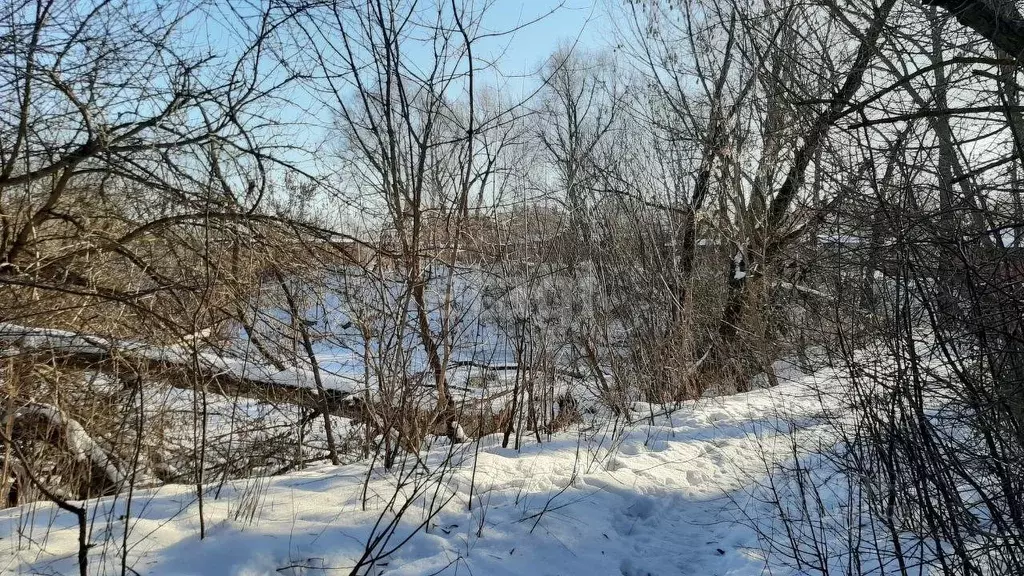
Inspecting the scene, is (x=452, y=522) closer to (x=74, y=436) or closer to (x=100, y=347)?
(x=100, y=347)

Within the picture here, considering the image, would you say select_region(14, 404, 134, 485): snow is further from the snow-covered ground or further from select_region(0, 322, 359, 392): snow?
the snow-covered ground

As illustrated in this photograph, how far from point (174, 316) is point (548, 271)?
9.36ft

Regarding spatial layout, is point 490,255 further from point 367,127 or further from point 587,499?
point 587,499

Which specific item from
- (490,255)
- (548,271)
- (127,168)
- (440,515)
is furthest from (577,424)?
(127,168)

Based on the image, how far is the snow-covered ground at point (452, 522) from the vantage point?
7.30 feet

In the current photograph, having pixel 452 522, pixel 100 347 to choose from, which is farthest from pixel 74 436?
pixel 452 522

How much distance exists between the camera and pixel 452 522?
275 centimetres

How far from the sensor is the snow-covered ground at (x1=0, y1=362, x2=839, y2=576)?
223cm

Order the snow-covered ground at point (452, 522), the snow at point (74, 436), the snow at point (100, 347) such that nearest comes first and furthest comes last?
the snow-covered ground at point (452, 522) → the snow at point (100, 347) → the snow at point (74, 436)

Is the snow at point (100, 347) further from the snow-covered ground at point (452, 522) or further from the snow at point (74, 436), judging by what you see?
the snow-covered ground at point (452, 522)

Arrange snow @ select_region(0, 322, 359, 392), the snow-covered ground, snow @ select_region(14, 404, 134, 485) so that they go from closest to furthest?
the snow-covered ground < snow @ select_region(0, 322, 359, 392) < snow @ select_region(14, 404, 134, 485)

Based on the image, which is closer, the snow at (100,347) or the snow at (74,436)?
the snow at (100,347)

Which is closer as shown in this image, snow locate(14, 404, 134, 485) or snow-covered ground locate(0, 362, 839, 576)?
snow-covered ground locate(0, 362, 839, 576)

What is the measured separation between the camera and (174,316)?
4363mm
